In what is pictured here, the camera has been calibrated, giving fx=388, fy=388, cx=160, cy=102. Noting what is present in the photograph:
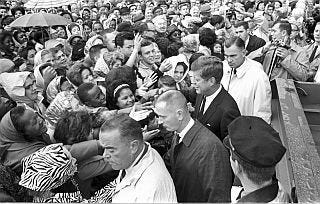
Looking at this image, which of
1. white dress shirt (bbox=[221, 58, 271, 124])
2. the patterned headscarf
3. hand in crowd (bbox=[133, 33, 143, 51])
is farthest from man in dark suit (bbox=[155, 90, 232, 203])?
hand in crowd (bbox=[133, 33, 143, 51])

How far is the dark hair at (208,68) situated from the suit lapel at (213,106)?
13 centimetres

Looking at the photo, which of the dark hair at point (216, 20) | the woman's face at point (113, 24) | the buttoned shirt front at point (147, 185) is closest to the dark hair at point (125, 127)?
the buttoned shirt front at point (147, 185)

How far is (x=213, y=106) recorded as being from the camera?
350cm

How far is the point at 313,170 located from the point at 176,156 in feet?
3.18

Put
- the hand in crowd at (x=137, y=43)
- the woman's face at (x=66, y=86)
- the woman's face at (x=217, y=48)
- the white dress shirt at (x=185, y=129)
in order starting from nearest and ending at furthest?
1. the white dress shirt at (x=185, y=129)
2. the woman's face at (x=66, y=86)
3. the hand in crowd at (x=137, y=43)
4. the woman's face at (x=217, y=48)

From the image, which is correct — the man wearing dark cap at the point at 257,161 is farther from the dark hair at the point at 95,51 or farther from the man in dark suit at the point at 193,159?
the dark hair at the point at 95,51

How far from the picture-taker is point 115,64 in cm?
514

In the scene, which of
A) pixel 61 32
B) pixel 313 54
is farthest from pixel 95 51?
pixel 313 54

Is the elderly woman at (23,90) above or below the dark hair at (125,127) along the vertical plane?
below

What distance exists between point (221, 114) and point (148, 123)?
68 cm

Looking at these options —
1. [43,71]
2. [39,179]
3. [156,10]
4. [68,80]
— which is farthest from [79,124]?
[156,10]

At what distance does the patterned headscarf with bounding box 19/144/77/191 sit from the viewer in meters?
2.41

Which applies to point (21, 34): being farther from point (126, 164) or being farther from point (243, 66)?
point (126, 164)

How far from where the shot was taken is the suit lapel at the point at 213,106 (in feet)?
11.5
